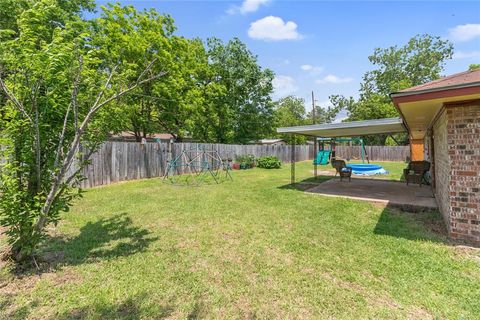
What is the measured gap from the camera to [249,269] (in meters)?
3.12

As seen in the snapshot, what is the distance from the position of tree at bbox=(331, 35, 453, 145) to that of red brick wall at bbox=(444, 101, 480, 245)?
83.3ft

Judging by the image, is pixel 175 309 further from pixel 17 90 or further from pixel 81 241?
pixel 17 90

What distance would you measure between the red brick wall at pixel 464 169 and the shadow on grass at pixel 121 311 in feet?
14.4

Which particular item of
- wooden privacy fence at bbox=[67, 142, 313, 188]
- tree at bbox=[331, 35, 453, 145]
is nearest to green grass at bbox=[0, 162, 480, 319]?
wooden privacy fence at bbox=[67, 142, 313, 188]

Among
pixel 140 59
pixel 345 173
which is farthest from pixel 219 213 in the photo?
pixel 140 59

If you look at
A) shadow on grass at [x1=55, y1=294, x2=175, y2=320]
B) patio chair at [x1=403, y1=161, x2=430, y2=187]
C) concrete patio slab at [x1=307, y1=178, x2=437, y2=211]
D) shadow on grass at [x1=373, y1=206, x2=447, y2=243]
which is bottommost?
shadow on grass at [x1=373, y1=206, x2=447, y2=243]

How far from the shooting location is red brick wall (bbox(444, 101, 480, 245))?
12.2 ft

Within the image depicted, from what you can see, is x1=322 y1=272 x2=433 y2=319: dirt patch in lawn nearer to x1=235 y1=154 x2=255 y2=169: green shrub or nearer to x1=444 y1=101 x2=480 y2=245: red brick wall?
x1=444 y1=101 x2=480 y2=245: red brick wall

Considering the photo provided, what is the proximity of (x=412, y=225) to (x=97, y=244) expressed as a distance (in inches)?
221

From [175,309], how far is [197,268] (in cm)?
82

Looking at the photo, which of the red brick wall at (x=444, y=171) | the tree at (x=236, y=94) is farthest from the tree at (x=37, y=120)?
the tree at (x=236, y=94)

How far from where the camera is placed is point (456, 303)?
2385 millimetres

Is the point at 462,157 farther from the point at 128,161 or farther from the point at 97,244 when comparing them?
the point at 128,161

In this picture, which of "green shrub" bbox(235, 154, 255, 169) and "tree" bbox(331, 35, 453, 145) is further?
"tree" bbox(331, 35, 453, 145)
